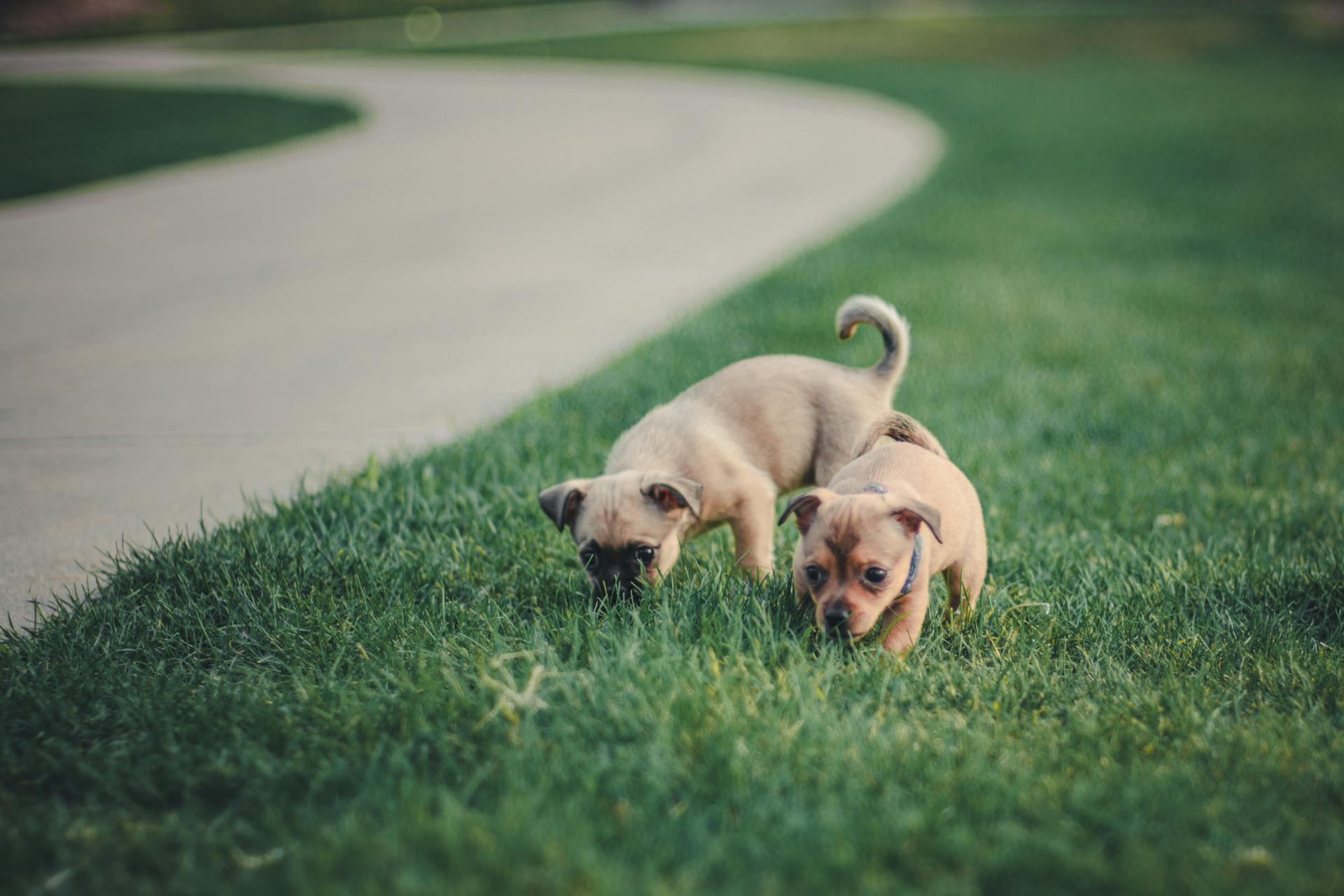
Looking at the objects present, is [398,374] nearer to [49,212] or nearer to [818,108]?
[49,212]

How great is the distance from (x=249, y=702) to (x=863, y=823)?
64.9 inches

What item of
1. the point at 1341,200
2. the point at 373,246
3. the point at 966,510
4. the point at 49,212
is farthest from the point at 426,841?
the point at 1341,200

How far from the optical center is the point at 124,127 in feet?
54.4

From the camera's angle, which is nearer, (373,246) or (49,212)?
(373,246)

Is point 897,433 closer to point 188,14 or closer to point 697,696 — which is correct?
point 697,696

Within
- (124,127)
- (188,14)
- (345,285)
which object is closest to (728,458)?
(345,285)

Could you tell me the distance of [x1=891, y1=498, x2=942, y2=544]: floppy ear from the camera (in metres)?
2.98

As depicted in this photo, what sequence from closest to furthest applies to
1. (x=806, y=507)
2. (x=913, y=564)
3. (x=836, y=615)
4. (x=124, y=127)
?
(x=836, y=615), (x=913, y=564), (x=806, y=507), (x=124, y=127)

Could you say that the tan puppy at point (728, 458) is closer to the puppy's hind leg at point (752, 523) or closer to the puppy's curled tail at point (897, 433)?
the puppy's hind leg at point (752, 523)

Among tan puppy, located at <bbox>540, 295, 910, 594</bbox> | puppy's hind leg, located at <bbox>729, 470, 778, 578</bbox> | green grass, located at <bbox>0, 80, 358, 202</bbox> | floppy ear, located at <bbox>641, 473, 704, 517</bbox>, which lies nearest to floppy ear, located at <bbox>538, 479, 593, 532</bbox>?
tan puppy, located at <bbox>540, 295, 910, 594</bbox>

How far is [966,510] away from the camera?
3.46 metres

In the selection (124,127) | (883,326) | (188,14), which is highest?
(188,14)

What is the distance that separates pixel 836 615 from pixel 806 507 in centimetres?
38

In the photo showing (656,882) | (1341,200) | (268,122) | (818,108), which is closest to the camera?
(656,882)
